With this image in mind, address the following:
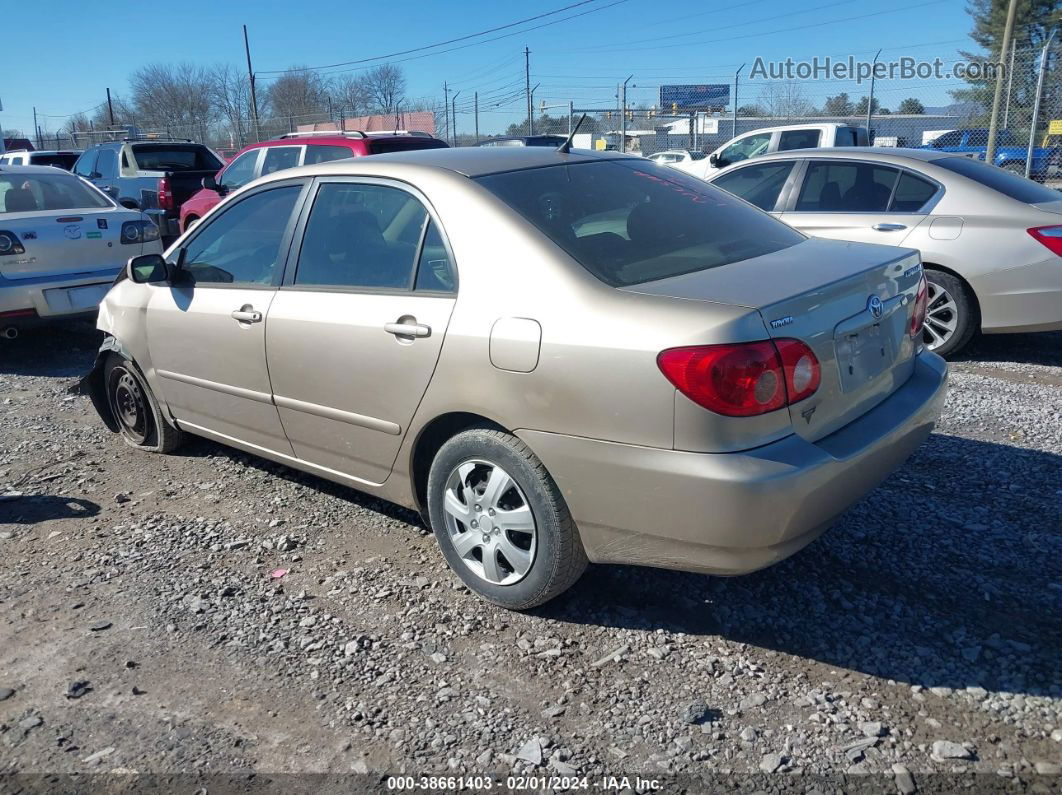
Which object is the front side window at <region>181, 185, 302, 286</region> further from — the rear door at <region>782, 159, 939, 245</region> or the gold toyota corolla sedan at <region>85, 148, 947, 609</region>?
the rear door at <region>782, 159, 939, 245</region>

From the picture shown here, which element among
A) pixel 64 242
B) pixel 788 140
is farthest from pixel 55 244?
pixel 788 140

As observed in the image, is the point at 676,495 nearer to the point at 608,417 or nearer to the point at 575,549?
the point at 608,417

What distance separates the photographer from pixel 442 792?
8.06 ft

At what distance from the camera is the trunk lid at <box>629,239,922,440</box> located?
2762mm

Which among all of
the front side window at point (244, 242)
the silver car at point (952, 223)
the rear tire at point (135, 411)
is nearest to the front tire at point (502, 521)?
the front side window at point (244, 242)

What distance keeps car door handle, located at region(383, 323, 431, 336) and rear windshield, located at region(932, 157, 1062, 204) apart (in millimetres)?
4899

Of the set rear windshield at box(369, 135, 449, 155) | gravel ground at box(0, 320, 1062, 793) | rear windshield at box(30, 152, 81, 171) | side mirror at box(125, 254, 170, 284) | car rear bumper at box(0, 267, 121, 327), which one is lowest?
gravel ground at box(0, 320, 1062, 793)

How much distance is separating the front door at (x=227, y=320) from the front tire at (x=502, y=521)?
1106mm

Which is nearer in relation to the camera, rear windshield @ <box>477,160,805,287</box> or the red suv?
rear windshield @ <box>477,160,805,287</box>

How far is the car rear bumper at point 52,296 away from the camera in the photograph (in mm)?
7094

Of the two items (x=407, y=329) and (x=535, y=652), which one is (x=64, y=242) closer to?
(x=407, y=329)

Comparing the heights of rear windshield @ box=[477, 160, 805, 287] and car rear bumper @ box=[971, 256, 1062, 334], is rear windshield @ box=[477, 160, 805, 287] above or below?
above

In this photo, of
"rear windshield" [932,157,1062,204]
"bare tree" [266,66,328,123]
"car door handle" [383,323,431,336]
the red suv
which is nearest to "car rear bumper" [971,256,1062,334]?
"rear windshield" [932,157,1062,204]

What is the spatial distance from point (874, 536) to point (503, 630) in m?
1.67
